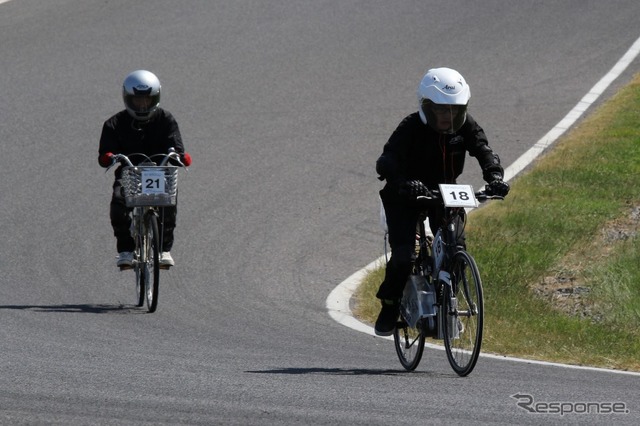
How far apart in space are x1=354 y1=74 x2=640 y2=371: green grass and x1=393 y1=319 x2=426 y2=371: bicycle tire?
1.22m

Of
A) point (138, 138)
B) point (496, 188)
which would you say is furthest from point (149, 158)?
point (496, 188)

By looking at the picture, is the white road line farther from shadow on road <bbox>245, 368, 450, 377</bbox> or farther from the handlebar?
the handlebar

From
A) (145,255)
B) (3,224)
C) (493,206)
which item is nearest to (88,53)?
(3,224)

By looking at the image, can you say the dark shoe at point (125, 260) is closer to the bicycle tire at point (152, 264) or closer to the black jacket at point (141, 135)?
the bicycle tire at point (152, 264)

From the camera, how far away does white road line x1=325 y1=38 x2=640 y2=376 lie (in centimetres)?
1129

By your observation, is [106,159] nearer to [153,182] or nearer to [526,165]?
[153,182]

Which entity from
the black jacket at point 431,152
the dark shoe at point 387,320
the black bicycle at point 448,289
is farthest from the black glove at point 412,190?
the dark shoe at point 387,320

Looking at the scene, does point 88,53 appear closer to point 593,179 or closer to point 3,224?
point 3,224

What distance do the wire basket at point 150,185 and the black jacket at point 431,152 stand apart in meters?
3.54

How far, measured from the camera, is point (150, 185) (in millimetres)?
11766

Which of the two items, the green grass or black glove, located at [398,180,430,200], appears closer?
black glove, located at [398,180,430,200]

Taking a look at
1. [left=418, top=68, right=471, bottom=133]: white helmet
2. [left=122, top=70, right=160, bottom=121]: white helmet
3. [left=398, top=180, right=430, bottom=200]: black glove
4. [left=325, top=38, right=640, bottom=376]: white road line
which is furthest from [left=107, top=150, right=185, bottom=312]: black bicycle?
[left=398, top=180, right=430, bottom=200]: black glove

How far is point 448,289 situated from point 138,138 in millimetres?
4864

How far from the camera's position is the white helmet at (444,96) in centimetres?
837
